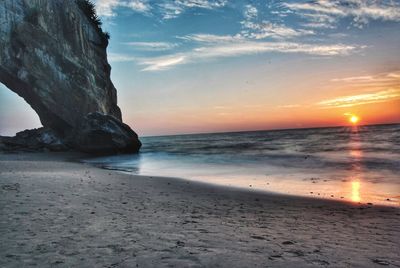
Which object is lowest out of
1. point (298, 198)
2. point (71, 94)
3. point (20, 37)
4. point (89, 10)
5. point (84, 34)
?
point (298, 198)

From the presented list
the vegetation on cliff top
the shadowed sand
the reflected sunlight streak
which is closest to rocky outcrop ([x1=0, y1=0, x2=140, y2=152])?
the vegetation on cliff top

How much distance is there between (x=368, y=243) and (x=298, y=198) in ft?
15.3

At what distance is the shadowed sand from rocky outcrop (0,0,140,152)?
29.9 metres

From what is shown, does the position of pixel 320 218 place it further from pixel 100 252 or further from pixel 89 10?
pixel 89 10

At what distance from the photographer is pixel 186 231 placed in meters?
6.11

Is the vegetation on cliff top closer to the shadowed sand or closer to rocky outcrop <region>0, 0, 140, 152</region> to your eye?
rocky outcrop <region>0, 0, 140, 152</region>

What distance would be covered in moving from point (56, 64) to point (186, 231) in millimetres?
39022

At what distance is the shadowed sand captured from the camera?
4.69 m

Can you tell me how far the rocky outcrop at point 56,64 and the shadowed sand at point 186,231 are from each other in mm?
29856

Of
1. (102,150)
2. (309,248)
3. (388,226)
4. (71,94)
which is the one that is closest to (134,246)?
(309,248)

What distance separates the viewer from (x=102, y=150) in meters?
39.7

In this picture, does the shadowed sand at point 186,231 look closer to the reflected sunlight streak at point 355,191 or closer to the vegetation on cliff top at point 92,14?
the reflected sunlight streak at point 355,191

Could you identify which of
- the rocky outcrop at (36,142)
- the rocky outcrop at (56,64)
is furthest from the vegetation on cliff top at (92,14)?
the rocky outcrop at (36,142)

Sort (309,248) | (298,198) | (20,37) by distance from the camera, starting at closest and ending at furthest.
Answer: (309,248)
(298,198)
(20,37)
